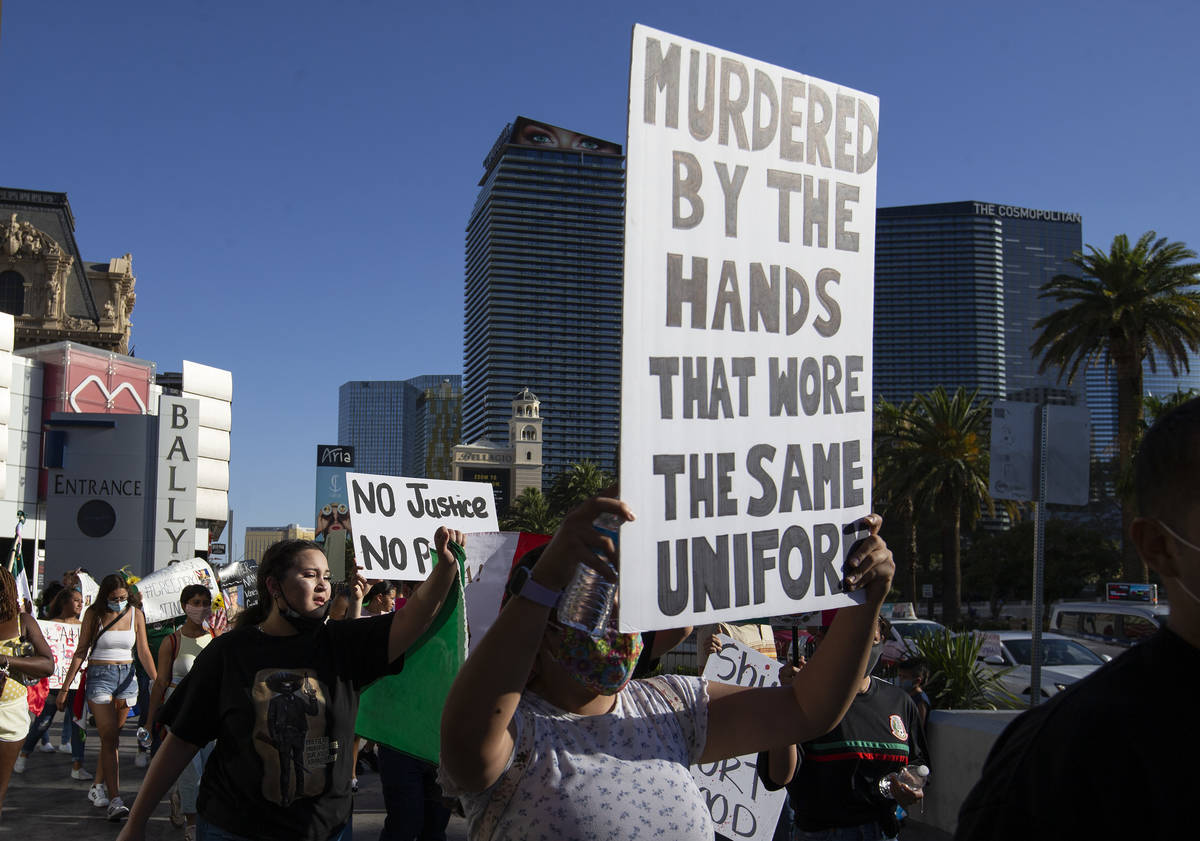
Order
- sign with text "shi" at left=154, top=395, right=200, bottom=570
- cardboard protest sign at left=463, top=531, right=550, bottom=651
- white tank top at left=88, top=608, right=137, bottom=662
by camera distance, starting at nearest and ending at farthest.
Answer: cardboard protest sign at left=463, top=531, right=550, bottom=651, white tank top at left=88, top=608, right=137, bottom=662, sign with text "shi" at left=154, top=395, right=200, bottom=570

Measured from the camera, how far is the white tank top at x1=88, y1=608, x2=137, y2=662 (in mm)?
9461

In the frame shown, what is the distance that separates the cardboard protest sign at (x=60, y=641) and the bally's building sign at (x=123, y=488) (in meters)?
22.6

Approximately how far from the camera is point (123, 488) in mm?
34500

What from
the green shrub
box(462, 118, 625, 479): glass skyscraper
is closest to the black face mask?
the green shrub

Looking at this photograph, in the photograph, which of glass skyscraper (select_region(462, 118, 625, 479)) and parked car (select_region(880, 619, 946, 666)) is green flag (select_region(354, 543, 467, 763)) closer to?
parked car (select_region(880, 619, 946, 666))

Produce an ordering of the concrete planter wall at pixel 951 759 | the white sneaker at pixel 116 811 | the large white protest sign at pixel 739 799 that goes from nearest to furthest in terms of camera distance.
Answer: the large white protest sign at pixel 739 799, the concrete planter wall at pixel 951 759, the white sneaker at pixel 116 811

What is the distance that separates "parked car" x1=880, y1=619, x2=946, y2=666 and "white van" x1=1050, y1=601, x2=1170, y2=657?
261 cm

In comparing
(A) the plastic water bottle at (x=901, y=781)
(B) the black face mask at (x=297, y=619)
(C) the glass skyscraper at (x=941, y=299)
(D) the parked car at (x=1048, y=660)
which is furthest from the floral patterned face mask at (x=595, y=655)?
(C) the glass skyscraper at (x=941, y=299)

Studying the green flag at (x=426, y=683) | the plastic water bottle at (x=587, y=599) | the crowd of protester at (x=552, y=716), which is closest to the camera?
the crowd of protester at (x=552, y=716)

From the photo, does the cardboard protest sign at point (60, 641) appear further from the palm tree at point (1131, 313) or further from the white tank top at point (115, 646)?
the palm tree at point (1131, 313)

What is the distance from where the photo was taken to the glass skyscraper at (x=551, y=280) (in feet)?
556

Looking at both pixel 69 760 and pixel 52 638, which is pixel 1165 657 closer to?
pixel 52 638

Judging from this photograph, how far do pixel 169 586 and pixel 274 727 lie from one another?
35.3 feet

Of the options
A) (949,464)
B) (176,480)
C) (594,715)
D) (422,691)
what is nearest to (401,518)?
(422,691)
